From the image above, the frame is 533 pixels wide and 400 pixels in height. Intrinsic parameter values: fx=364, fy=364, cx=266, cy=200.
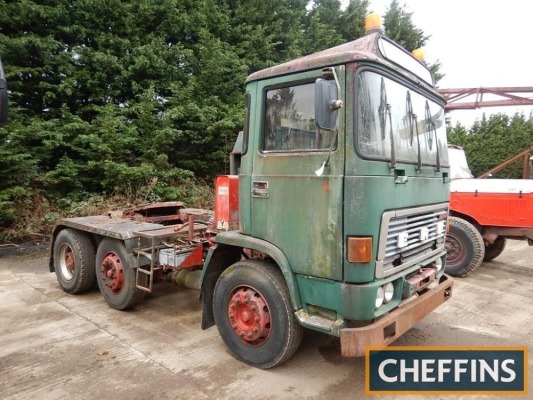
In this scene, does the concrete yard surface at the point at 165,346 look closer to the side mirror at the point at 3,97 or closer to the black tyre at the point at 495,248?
the black tyre at the point at 495,248

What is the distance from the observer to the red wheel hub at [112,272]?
4371mm

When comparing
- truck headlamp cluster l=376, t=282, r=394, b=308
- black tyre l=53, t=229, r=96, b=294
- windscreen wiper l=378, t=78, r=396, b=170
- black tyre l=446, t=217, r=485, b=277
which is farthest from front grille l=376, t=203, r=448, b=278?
black tyre l=53, t=229, r=96, b=294

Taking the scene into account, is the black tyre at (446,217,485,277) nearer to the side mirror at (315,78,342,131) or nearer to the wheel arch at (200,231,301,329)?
the wheel arch at (200,231,301,329)

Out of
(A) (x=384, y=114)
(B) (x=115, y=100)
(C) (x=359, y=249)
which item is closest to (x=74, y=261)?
(C) (x=359, y=249)

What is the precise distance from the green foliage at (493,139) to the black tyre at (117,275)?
53.4 feet

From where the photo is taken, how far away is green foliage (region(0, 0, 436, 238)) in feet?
27.0

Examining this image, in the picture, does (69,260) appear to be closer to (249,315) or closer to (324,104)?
(249,315)

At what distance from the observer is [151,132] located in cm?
955

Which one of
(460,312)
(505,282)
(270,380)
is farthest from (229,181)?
(505,282)

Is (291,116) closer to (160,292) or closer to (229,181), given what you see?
(229,181)

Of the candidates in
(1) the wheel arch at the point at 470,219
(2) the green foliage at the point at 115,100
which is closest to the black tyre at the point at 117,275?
(2) the green foliage at the point at 115,100

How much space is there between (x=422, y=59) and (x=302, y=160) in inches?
77.9

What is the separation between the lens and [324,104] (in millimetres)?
2496

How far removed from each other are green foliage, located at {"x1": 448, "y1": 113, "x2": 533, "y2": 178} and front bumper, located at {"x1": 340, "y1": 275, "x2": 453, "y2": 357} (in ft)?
49.6
